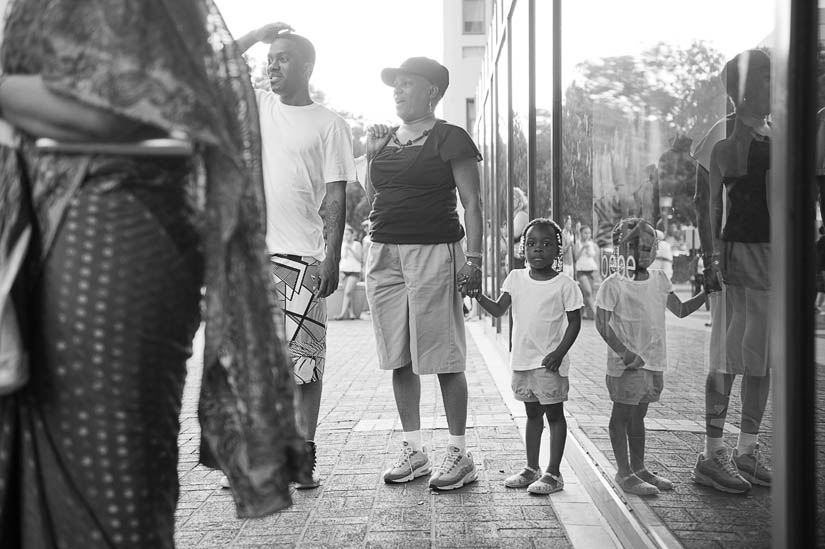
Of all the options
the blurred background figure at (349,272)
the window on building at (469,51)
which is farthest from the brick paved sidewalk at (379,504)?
the window on building at (469,51)

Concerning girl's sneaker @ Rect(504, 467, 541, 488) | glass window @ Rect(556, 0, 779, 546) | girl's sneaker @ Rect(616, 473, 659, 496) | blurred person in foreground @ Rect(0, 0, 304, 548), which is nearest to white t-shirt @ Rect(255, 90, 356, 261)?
glass window @ Rect(556, 0, 779, 546)

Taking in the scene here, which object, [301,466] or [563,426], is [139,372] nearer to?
[301,466]

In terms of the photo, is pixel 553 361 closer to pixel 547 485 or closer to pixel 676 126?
pixel 547 485

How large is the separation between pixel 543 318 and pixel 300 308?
3.76 ft

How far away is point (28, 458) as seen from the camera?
2.06 m

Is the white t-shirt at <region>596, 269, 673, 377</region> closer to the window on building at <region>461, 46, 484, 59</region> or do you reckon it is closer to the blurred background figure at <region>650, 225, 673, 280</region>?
the blurred background figure at <region>650, 225, 673, 280</region>

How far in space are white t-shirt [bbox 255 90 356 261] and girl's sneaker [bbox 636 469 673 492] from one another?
1.95 meters

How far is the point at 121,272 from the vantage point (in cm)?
207

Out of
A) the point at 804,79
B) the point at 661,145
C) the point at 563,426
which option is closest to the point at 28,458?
the point at 804,79

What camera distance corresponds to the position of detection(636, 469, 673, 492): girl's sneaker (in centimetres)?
335

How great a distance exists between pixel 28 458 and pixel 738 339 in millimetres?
1621

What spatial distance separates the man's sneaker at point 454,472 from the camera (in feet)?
15.9

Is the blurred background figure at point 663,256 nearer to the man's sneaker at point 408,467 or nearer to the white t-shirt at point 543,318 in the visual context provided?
the white t-shirt at point 543,318

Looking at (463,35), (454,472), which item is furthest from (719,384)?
(463,35)
